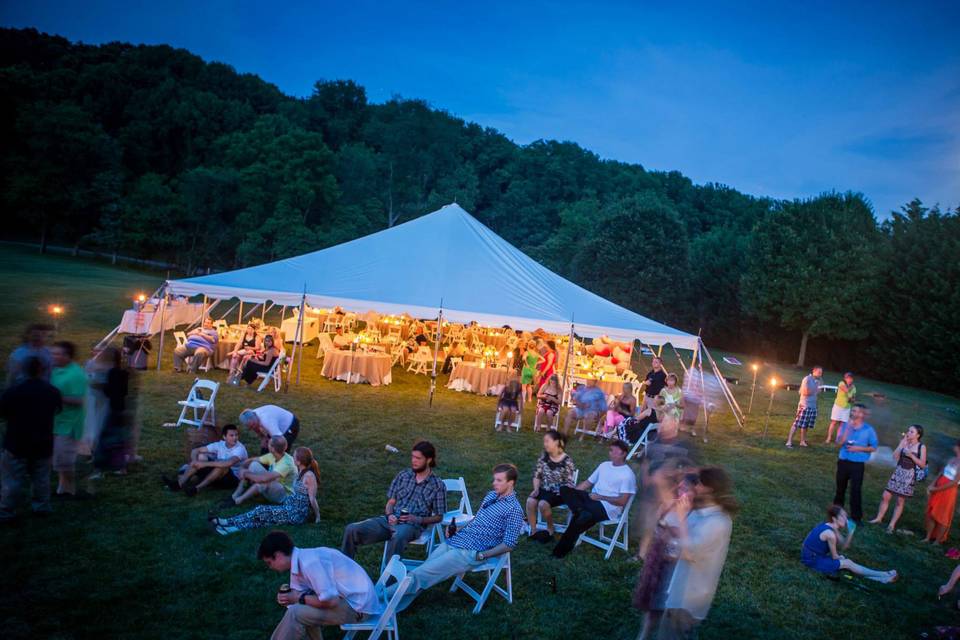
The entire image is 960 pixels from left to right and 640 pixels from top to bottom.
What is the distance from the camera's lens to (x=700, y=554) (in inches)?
141

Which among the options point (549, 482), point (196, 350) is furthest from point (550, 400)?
point (196, 350)

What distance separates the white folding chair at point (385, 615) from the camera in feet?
12.7

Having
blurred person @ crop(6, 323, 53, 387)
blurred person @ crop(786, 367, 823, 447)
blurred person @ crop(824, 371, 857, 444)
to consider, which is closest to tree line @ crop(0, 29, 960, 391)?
blurred person @ crop(824, 371, 857, 444)

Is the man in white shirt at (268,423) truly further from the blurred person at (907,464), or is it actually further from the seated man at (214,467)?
the blurred person at (907,464)

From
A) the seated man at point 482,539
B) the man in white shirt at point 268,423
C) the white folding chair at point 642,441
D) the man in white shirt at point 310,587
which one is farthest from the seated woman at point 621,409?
the man in white shirt at point 310,587

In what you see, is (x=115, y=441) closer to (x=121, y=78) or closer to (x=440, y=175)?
(x=440, y=175)

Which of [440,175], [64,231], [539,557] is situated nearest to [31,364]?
[539,557]

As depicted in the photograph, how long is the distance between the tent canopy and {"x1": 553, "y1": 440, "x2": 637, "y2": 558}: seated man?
5.89m

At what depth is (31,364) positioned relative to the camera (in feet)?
17.0

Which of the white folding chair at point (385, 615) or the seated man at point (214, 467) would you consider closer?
the white folding chair at point (385, 615)

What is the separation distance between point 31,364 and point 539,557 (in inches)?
180

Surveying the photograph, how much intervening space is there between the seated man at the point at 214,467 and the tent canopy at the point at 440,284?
568 cm

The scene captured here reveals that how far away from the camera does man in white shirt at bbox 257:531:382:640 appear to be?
11.6 ft

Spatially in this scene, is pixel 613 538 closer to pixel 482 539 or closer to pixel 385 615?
pixel 482 539
